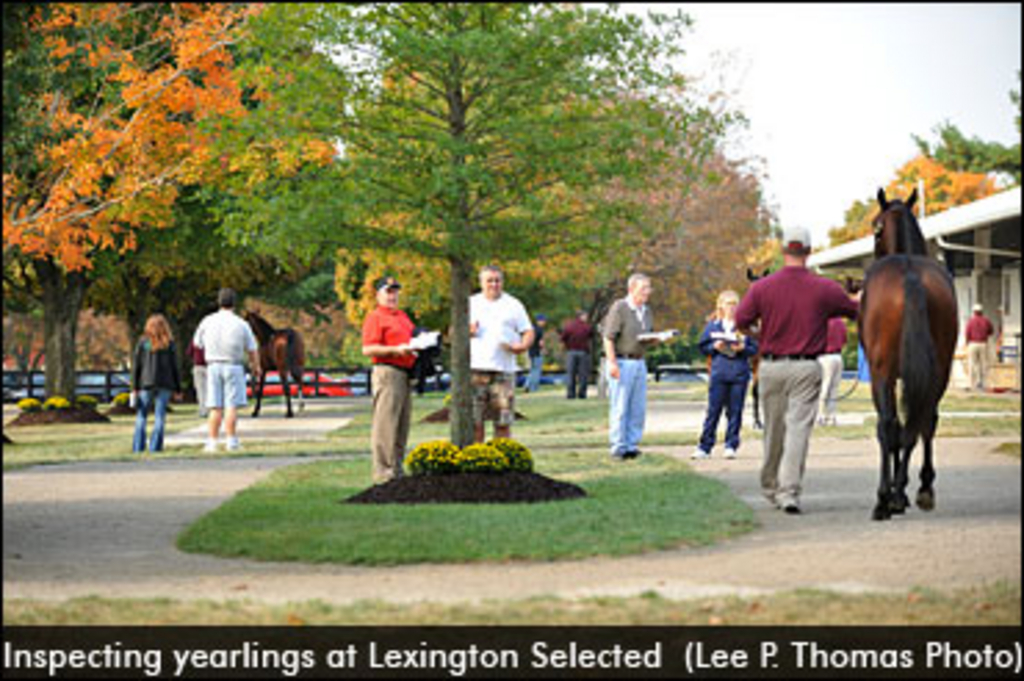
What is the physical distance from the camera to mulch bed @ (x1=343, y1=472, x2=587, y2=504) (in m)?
13.9

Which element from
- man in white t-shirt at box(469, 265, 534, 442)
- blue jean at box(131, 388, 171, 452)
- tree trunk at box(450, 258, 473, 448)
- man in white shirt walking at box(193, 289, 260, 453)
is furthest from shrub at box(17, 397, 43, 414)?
tree trunk at box(450, 258, 473, 448)

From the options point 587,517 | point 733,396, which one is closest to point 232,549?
point 587,517

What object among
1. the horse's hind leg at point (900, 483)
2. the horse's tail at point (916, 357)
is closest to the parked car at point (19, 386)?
the horse's hind leg at point (900, 483)

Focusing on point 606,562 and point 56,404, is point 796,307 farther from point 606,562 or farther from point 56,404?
point 56,404

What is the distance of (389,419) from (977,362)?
23.3 metres

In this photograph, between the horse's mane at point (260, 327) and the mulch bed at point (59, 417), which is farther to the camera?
the horse's mane at point (260, 327)

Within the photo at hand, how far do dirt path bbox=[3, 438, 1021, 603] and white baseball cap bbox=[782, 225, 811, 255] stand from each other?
1965 millimetres

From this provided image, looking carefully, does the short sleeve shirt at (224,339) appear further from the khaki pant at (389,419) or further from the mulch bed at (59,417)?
the mulch bed at (59,417)

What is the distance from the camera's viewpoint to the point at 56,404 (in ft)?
110

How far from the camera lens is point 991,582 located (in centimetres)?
874

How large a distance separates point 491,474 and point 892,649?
7284mm

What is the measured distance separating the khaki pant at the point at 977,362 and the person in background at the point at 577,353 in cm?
913

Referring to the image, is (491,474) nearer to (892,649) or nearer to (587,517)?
(587,517)

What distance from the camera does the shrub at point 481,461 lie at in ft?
47.0
